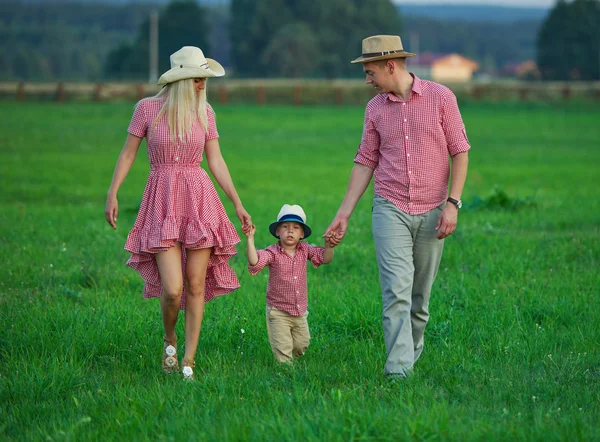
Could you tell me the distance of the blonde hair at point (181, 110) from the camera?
6.31 m

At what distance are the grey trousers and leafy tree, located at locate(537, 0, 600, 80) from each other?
90.5m

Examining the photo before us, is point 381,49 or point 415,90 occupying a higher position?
point 381,49

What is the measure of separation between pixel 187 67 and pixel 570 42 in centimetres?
9502

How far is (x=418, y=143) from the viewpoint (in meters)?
6.28

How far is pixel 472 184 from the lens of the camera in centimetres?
2077

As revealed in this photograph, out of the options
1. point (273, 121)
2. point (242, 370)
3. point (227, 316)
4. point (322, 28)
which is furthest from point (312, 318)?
point (322, 28)

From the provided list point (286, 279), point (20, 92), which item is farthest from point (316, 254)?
point (20, 92)

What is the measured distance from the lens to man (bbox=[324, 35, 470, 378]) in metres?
6.19

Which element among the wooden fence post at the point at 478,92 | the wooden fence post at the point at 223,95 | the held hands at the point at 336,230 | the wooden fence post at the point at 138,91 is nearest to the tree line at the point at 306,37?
the wooden fence post at the point at 223,95

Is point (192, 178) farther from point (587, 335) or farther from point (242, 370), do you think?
point (587, 335)

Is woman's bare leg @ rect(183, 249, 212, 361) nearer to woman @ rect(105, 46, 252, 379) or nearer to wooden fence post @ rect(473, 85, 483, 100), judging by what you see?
woman @ rect(105, 46, 252, 379)

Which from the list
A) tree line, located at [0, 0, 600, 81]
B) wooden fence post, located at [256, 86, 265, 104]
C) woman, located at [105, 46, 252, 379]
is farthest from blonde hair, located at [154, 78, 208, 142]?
tree line, located at [0, 0, 600, 81]

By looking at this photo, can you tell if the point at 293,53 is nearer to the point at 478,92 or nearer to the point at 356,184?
the point at 478,92

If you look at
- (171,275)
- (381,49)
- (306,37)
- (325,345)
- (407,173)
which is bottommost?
(325,345)
